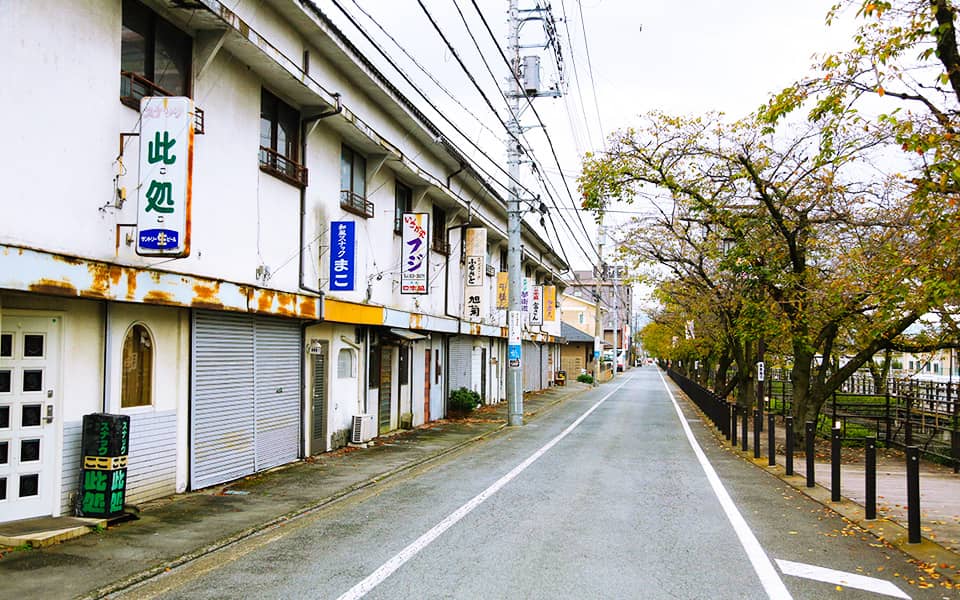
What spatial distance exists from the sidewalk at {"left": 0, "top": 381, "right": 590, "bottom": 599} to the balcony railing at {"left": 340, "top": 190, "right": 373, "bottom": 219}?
512cm

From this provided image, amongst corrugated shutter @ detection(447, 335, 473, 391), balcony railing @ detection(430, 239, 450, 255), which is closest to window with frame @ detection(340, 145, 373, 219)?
balcony railing @ detection(430, 239, 450, 255)

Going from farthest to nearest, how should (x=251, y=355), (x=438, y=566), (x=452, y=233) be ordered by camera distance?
(x=452, y=233), (x=251, y=355), (x=438, y=566)

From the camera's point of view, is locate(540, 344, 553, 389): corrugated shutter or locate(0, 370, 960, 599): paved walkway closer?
locate(0, 370, 960, 599): paved walkway

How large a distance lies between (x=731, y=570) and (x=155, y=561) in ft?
17.7

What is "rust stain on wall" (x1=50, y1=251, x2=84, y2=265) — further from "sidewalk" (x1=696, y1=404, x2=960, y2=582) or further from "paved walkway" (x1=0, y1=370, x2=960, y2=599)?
"sidewalk" (x1=696, y1=404, x2=960, y2=582)

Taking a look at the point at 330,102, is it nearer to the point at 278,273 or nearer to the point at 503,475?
the point at 278,273

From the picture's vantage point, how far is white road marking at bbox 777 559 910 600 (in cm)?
683

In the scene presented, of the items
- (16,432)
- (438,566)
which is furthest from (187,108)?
(438,566)

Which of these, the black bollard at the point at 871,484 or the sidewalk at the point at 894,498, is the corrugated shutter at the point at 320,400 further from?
the black bollard at the point at 871,484

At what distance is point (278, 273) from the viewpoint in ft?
44.9

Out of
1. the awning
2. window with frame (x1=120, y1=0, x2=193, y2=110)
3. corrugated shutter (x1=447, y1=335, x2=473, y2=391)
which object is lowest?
corrugated shutter (x1=447, y1=335, x2=473, y2=391)

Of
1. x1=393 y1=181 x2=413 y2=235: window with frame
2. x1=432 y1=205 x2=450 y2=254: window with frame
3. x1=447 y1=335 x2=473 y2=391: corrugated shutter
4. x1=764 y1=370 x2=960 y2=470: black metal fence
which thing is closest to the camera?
x1=764 y1=370 x2=960 y2=470: black metal fence

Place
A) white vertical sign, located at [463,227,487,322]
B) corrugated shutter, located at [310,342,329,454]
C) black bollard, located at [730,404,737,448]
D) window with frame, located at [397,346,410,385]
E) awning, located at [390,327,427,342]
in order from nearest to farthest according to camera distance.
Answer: corrugated shutter, located at [310,342,329,454], awning, located at [390,327,427,342], black bollard, located at [730,404,737,448], window with frame, located at [397,346,410,385], white vertical sign, located at [463,227,487,322]

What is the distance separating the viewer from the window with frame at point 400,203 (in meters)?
20.6
